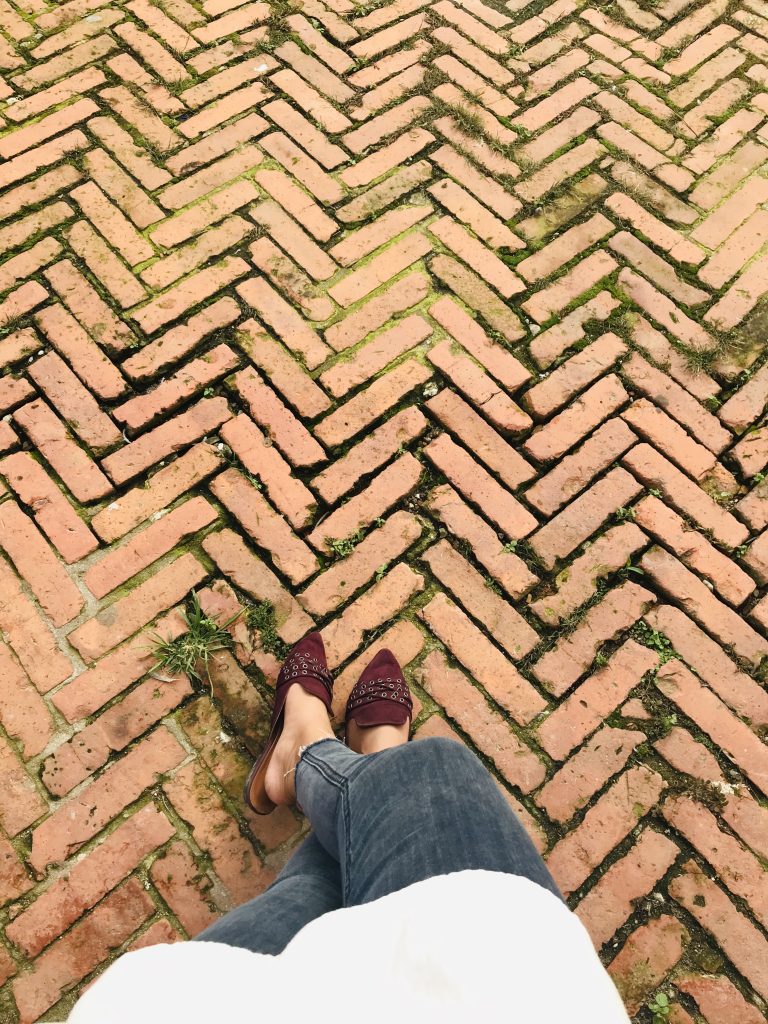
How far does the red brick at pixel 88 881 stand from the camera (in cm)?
189

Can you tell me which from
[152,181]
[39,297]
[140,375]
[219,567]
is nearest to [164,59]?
[152,181]

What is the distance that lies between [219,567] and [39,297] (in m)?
1.14

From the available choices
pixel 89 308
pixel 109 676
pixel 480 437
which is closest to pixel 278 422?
pixel 480 437

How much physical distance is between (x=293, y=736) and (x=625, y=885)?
94cm

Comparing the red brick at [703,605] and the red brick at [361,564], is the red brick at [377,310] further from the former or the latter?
the red brick at [703,605]

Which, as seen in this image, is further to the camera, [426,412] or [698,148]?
[698,148]

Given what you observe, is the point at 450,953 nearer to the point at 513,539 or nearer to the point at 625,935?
the point at 625,935

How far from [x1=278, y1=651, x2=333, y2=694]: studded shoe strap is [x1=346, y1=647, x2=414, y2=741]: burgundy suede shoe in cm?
8

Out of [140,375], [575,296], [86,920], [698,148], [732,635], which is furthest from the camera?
[698,148]

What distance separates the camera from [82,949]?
1.88 meters

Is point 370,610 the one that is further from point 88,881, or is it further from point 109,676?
point 88,881

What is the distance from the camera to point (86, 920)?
1.91m

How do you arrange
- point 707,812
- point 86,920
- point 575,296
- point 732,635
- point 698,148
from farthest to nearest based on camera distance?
point 698,148, point 575,296, point 732,635, point 707,812, point 86,920

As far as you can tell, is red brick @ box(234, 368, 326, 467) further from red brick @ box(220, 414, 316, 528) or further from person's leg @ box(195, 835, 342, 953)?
person's leg @ box(195, 835, 342, 953)
